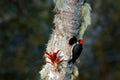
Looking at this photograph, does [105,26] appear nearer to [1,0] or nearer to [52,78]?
[1,0]

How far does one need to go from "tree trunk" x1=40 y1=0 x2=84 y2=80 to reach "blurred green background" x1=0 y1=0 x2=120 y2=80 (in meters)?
2.72

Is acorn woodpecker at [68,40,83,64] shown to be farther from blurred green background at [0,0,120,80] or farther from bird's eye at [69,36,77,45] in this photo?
blurred green background at [0,0,120,80]

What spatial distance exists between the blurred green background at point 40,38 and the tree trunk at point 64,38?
8.94 feet

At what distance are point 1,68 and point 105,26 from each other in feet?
6.34

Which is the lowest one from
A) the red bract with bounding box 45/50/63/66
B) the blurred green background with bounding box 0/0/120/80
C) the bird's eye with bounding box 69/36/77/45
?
the red bract with bounding box 45/50/63/66

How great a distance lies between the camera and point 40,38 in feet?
21.6

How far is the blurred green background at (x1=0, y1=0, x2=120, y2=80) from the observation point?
18.7 ft

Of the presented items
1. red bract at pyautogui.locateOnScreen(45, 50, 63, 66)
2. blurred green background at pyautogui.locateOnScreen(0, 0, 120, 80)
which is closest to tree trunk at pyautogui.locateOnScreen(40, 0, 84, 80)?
red bract at pyautogui.locateOnScreen(45, 50, 63, 66)

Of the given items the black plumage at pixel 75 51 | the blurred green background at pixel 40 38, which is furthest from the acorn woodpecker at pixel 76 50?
the blurred green background at pixel 40 38

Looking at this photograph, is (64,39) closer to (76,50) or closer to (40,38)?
(76,50)

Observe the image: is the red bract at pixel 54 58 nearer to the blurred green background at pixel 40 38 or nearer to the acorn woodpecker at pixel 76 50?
the acorn woodpecker at pixel 76 50

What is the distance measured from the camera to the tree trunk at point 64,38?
6.63ft

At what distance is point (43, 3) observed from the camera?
21.1ft

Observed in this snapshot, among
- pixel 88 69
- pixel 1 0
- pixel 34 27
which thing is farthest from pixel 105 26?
pixel 1 0
